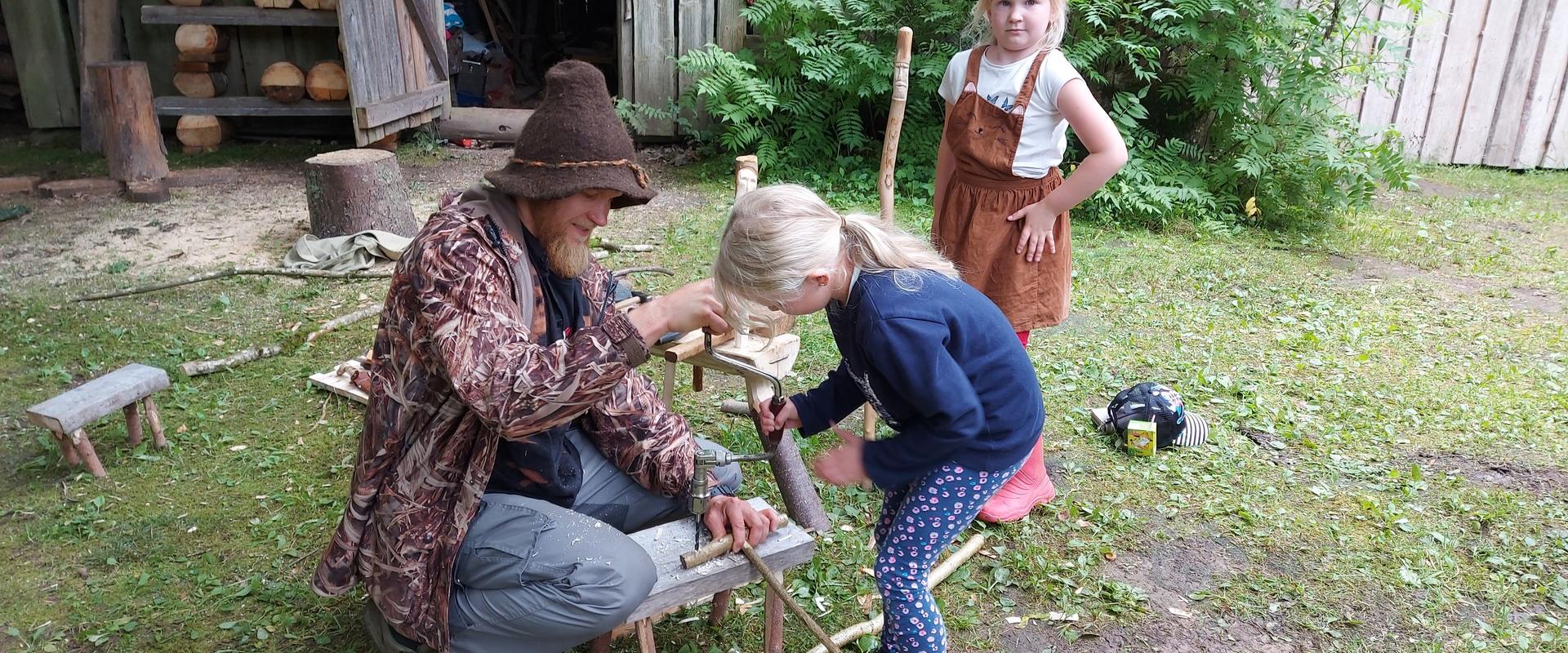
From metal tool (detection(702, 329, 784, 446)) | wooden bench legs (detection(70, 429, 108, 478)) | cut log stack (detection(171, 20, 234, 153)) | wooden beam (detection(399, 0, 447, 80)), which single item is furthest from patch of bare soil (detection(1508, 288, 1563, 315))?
cut log stack (detection(171, 20, 234, 153))

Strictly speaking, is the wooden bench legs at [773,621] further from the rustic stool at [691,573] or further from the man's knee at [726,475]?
the man's knee at [726,475]

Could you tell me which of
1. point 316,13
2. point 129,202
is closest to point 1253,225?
point 316,13

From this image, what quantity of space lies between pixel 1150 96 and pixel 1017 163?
5.04m

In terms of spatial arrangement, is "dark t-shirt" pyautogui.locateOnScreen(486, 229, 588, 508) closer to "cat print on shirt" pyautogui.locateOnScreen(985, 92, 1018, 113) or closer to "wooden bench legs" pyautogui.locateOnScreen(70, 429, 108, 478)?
"cat print on shirt" pyautogui.locateOnScreen(985, 92, 1018, 113)

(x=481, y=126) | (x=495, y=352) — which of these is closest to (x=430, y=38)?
(x=481, y=126)

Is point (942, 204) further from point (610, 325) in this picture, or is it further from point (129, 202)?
point (129, 202)

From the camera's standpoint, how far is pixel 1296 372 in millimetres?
4773

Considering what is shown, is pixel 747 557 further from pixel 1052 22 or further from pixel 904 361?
pixel 1052 22

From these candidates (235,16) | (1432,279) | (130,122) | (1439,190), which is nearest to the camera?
(1432,279)

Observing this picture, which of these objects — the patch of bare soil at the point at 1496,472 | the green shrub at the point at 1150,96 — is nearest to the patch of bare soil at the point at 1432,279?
the green shrub at the point at 1150,96

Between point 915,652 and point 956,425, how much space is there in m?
0.70

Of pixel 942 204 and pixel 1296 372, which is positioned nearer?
pixel 942 204

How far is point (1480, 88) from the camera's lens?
Answer: 8.56 m

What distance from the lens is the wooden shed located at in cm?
757
